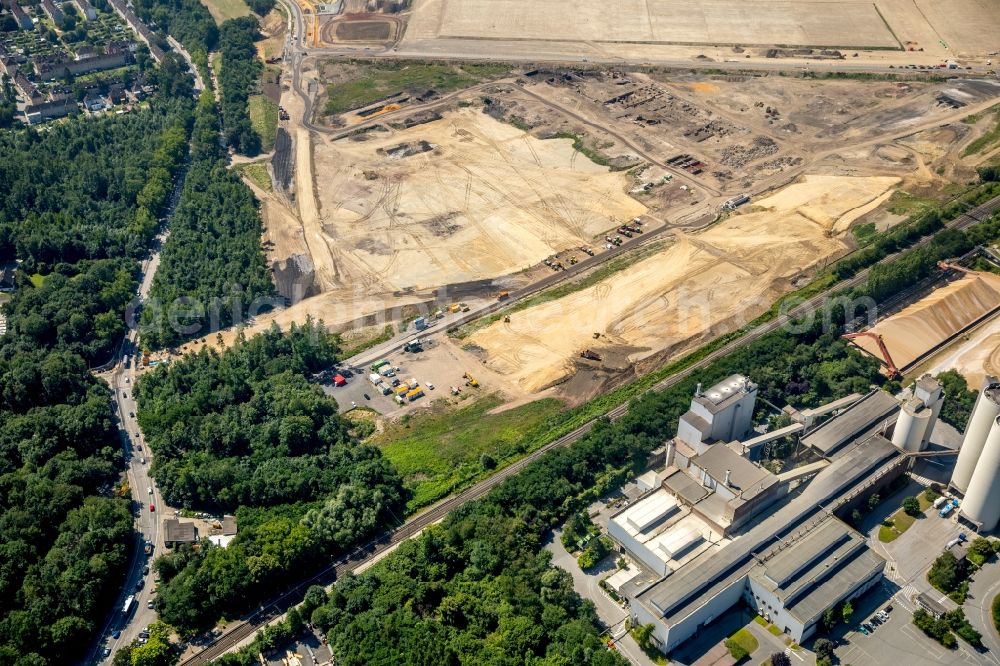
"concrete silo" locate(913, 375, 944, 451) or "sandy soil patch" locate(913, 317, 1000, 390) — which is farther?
"sandy soil patch" locate(913, 317, 1000, 390)

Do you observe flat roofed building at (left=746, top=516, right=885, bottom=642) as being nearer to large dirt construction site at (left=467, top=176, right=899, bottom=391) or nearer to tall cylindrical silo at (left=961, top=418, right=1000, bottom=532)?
tall cylindrical silo at (left=961, top=418, right=1000, bottom=532)

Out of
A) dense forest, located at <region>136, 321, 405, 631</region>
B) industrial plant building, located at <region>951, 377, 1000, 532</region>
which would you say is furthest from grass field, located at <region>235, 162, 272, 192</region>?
industrial plant building, located at <region>951, 377, 1000, 532</region>

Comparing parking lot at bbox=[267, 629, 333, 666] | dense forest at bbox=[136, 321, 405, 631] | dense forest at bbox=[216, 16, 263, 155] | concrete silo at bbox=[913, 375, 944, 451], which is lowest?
parking lot at bbox=[267, 629, 333, 666]

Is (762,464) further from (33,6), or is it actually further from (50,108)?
(33,6)

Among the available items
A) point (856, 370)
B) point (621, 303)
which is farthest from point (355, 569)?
point (856, 370)

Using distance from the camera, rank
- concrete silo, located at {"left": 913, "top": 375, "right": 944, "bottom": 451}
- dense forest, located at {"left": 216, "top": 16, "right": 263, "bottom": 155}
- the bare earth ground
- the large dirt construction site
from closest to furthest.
A: concrete silo, located at {"left": 913, "top": 375, "right": 944, "bottom": 451} < the large dirt construction site < dense forest, located at {"left": 216, "top": 16, "right": 263, "bottom": 155} < the bare earth ground

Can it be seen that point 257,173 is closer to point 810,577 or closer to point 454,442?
point 454,442
